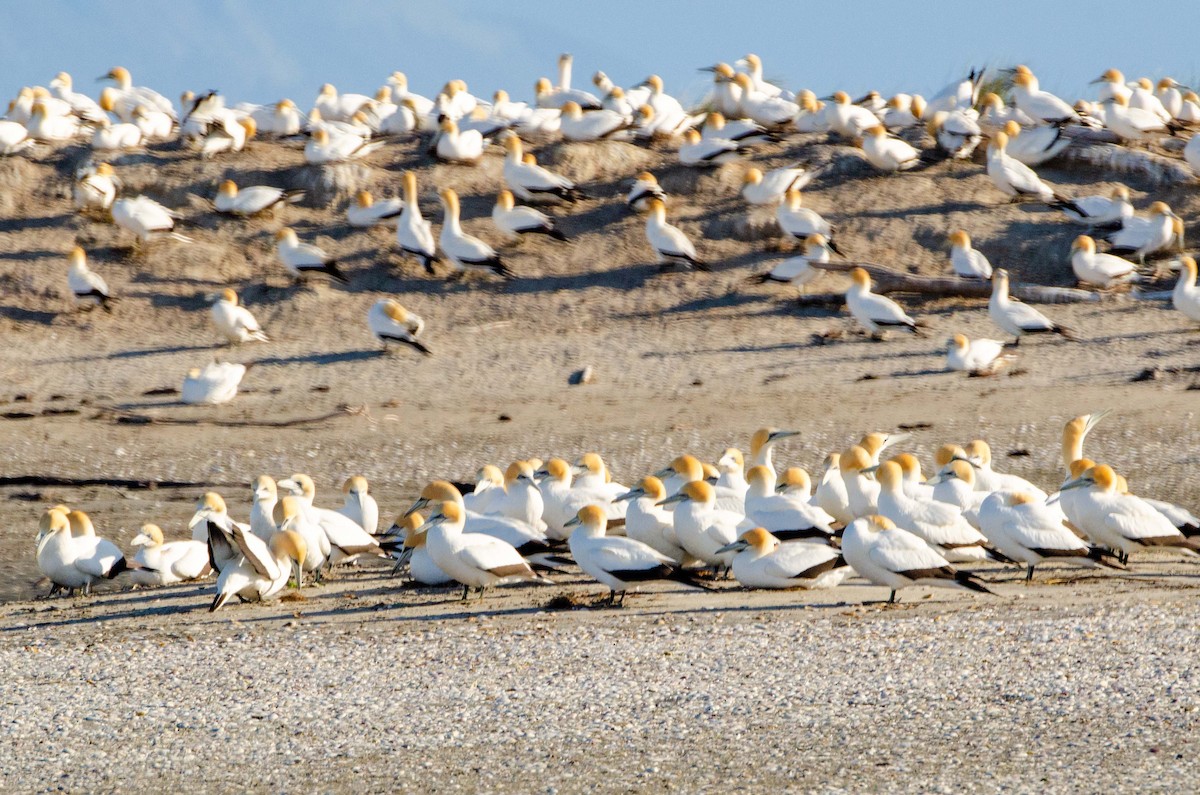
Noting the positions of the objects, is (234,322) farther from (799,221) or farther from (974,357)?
(974,357)

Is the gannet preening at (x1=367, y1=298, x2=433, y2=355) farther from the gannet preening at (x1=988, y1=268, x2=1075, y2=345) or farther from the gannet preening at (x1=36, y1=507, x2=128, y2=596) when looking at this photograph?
the gannet preening at (x1=36, y1=507, x2=128, y2=596)

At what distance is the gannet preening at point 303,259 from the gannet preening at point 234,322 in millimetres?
1188

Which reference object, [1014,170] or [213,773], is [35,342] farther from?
[213,773]

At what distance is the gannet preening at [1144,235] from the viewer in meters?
17.0

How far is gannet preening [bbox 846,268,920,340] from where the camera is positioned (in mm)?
15359

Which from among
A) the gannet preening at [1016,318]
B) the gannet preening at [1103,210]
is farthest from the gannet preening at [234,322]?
the gannet preening at [1103,210]

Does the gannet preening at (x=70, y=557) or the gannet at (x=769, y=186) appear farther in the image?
the gannet at (x=769, y=186)

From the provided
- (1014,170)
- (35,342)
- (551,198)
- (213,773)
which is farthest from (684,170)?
(213,773)

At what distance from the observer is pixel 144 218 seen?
1830 centimetres

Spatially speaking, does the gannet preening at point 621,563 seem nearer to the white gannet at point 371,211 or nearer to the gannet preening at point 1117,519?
the gannet preening at point 1117,519

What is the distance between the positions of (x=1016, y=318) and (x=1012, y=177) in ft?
11.1

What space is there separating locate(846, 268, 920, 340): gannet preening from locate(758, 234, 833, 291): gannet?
3.50 ft

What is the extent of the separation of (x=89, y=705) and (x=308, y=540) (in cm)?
259

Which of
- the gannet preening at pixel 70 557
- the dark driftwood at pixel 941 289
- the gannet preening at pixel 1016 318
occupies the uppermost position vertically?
the dark driftwood at pixel 941 289
